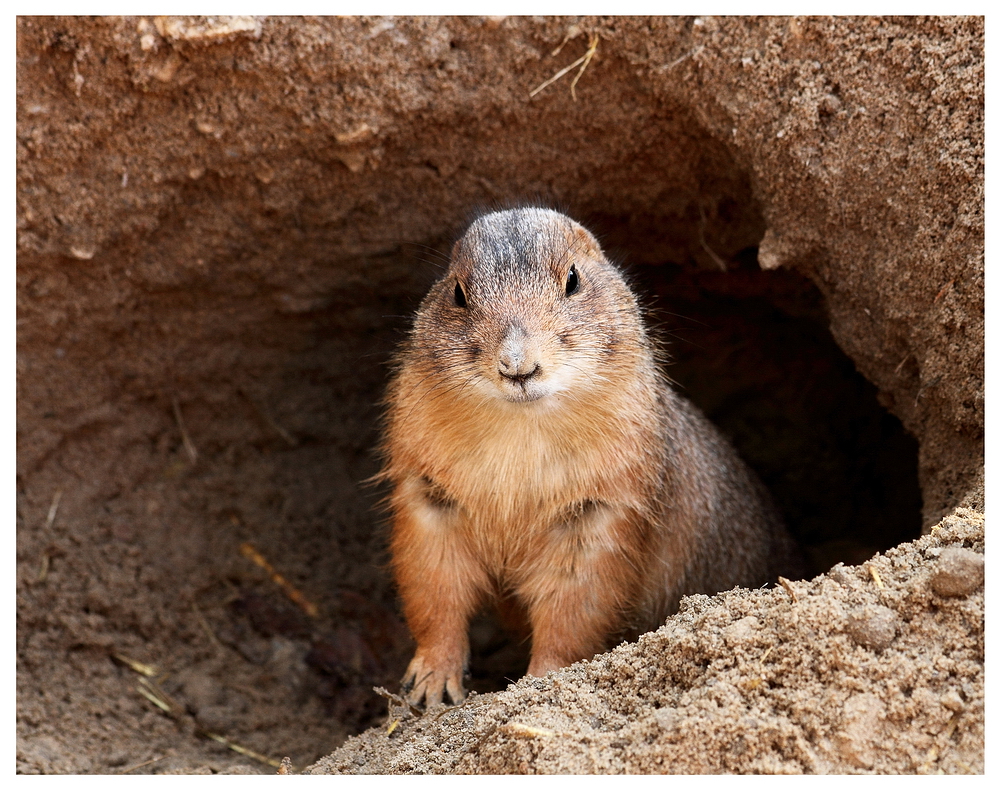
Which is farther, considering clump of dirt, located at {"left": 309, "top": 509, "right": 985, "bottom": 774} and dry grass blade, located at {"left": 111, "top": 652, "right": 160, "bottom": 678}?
dry grass blade, located at {"left": 111, "top": 652, "right": 160, "bottom": 678}

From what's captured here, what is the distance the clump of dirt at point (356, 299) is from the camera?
454 cm

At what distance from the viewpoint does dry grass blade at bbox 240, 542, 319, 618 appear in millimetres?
6359

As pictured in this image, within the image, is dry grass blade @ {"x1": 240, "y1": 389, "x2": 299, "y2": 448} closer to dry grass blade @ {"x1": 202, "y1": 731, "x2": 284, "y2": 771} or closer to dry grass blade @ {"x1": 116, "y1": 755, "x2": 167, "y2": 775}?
dry grass blade @ {"x1": 202, "y1": 731, "x2": 284, "y2": 771}

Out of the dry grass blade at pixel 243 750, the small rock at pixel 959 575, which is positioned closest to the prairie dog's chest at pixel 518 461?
the small rock at pixel 959 575

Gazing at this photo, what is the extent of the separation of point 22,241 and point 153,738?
2951 mm

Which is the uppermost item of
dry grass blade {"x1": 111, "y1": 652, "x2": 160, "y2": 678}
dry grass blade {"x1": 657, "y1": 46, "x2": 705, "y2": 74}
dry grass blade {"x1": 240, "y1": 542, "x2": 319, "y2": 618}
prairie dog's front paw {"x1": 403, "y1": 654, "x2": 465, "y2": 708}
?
dry grass blade {"x1": 657, "y1": 46, "x2": 705, "y2": 74}

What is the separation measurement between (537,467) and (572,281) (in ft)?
2.95

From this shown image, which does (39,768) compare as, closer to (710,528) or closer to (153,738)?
(153,738)

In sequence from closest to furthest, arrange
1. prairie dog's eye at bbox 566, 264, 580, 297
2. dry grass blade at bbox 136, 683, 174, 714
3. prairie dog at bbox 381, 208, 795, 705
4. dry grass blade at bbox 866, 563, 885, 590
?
1. dry grass blade at bbox 866, 563, 885, 590
2. prairie dog at bbox 381, 208, 795, 705
3. prairie dog's eye at bbox 566, 264, 580, 297
4. dry grass blade at bbox 136, 683, 174, 714

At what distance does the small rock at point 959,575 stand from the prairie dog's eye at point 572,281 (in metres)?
1.96

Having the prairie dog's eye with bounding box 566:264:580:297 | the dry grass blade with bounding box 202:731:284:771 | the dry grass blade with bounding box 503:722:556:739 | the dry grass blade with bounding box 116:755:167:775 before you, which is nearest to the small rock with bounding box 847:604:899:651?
the dry grass blade with bounding box 503:722:556:739

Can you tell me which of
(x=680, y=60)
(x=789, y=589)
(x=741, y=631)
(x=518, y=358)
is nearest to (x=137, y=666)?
(x=518, y=358)

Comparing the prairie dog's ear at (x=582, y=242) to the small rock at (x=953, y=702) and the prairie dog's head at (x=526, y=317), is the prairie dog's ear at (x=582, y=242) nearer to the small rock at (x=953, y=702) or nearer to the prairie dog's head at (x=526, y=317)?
the prairie dog's head at (x=526, y=317)

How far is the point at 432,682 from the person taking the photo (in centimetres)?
449
